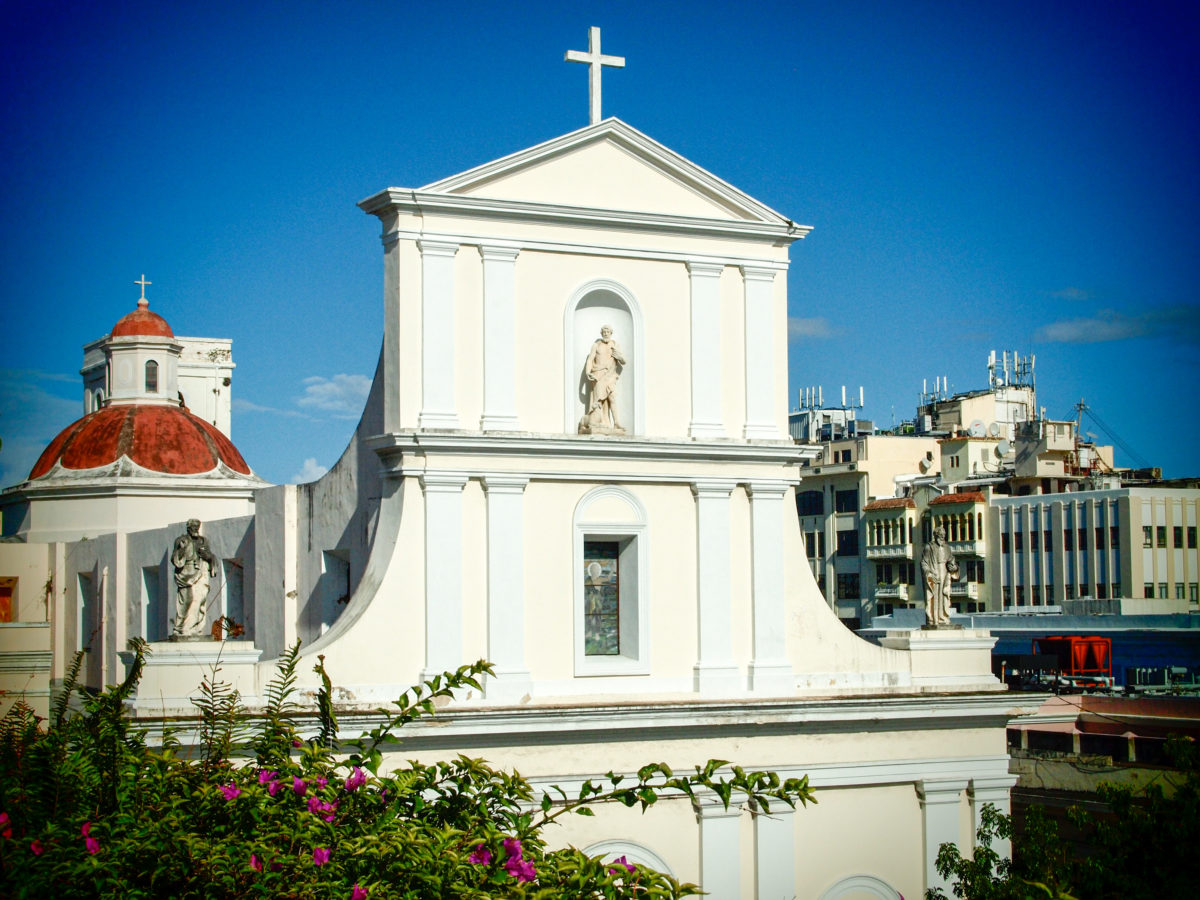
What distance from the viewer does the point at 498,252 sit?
18.2 m

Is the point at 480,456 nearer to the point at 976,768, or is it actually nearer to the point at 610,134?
the point at 610,134

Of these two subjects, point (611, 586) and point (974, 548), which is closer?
point (611, 586)

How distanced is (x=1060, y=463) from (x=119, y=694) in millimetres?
56036

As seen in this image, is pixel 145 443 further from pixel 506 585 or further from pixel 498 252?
pixel 506 585

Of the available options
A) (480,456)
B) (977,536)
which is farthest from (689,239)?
(977,536)

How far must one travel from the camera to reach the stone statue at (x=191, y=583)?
665 inches

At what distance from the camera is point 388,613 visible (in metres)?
17.4

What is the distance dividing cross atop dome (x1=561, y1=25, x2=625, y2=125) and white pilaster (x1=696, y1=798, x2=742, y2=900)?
848 centimetres

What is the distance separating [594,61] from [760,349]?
161 inches

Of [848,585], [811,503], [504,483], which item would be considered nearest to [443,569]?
[504,483]

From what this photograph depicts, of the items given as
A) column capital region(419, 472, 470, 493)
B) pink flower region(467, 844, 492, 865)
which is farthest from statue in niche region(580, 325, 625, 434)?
pink flower region(467, 844, 492, 865)

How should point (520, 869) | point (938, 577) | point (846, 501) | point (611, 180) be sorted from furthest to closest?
point (846, 501) → point (938, 577) → point (611, 180) → point (520, 869)

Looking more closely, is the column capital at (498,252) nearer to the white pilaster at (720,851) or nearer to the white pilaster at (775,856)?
the white pilaster at (720,851)

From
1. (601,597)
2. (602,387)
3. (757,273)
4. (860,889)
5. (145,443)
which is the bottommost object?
(860,889)
